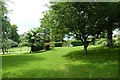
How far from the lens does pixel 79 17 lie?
18.3 meters

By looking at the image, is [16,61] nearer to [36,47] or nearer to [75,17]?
[75,17]

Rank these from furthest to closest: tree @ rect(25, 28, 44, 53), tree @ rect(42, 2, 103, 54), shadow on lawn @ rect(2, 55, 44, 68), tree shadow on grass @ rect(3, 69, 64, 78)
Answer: tree @ rect(25, 28, 44, 53) < tree @ rect(42, 2, 103, 54) < shadow on lawn @ rect(2, 55, 44, 68) < tree shadow on grass @ rect(3, 69, 64, 78)

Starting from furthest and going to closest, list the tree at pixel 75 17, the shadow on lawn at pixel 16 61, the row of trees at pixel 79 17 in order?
the tree at pixel 75 17
the row of trees at pixel 79 17
the shadow on lawn at pixel 16 61

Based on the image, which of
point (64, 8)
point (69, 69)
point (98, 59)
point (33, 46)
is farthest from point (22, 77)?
point (33, 46)

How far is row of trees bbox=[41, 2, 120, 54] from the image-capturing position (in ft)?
58.4

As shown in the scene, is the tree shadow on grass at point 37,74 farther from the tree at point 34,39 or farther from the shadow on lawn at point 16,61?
the tree at point 34,39

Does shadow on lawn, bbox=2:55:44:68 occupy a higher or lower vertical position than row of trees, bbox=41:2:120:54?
lower

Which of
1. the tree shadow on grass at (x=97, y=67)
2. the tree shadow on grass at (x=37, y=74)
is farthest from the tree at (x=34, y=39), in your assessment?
the tree shadow on grass at (x=37, y=74)

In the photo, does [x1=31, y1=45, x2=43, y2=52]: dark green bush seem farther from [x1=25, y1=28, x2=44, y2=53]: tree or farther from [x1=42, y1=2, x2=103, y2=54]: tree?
[x1=42, y1=2, x2=103, y2=54]: tree

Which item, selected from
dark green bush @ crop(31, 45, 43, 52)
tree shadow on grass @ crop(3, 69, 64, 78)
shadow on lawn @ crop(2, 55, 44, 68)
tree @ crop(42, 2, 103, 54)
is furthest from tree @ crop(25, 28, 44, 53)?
tree shadow on grass @ crop(3, 69, 64, 78)

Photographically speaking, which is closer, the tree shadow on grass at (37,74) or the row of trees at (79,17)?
the tree shadow on grass at (37,74)

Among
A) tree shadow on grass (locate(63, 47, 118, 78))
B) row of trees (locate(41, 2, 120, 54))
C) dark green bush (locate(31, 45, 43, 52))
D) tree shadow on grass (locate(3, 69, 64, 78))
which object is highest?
row of trees (locate(41, 2, 120, 54))

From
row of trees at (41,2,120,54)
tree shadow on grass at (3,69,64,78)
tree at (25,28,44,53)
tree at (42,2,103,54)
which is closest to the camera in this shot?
tree shadow on grass at (3,69,64,78)

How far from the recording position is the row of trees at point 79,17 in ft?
58.4
